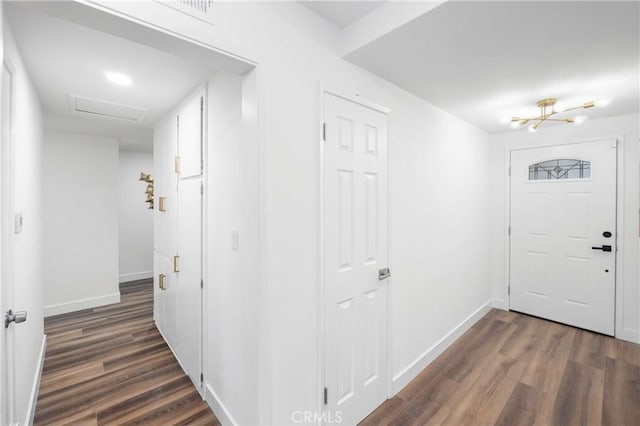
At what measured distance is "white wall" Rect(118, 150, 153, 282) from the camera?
5.45m

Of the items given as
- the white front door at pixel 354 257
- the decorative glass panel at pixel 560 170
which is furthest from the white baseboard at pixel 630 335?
the white front door at pixel 354 257

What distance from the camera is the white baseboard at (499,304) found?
3.96m

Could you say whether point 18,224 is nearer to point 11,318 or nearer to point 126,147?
point 11,318

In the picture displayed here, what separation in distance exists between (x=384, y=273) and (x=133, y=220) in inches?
211

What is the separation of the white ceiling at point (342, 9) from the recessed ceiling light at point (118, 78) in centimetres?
150

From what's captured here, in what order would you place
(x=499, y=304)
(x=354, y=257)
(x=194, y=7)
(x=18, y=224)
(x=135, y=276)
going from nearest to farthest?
(x=194, y=7) → (x=18, y=224) → (x=354, y=257) → (x=499, y=304) → (x=135, y=276)

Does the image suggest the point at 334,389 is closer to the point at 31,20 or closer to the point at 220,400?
the point at 220,400

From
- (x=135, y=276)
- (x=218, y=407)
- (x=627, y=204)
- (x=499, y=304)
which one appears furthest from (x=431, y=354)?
(x=135, y=276)

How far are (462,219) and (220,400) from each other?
288 cm

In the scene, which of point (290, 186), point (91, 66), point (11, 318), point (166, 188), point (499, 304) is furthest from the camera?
point (499, 304)

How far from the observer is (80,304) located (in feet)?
13.2

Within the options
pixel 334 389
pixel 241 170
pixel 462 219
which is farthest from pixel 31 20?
pixel 462 219

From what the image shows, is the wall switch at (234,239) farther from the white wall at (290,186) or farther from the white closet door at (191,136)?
the white closet door at (191,136)

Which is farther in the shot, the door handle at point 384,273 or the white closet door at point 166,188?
the white closet door at point 166,188
